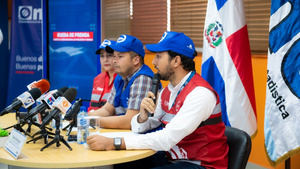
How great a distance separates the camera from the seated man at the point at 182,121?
2.12 meters

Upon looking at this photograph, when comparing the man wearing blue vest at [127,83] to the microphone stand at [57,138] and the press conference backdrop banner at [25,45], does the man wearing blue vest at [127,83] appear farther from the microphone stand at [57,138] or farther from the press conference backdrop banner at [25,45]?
the press conference backdrop banner at [25,45]

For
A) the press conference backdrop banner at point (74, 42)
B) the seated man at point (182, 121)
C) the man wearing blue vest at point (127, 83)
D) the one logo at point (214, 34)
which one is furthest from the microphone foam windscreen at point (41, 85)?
the press conference backdrop banner at point (74, 42)

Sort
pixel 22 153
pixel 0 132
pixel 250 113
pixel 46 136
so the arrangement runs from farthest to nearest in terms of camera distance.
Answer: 1. pixel 250 113
2. pixel 0 132
3. pixel 46 136
4. pixel 22 153

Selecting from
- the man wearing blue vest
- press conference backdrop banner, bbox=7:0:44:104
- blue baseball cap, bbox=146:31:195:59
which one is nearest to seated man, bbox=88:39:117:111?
the man wearing blue vest

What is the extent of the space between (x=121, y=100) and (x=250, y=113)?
3.56 feet

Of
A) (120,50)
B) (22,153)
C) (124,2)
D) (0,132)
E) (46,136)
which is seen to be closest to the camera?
(22,153)

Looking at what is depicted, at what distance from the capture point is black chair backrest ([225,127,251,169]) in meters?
2.18

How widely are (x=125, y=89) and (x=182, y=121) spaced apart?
3.01 ft

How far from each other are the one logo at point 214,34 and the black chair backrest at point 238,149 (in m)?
1.11

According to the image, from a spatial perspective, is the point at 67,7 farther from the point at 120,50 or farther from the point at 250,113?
the point at 250,113

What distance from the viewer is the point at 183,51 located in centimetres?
236

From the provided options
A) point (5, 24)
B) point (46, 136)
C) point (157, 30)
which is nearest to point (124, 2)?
point (157, 30)

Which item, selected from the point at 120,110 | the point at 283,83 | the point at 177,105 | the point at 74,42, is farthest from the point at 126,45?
the point at 74,42

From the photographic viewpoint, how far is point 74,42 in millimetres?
5332
